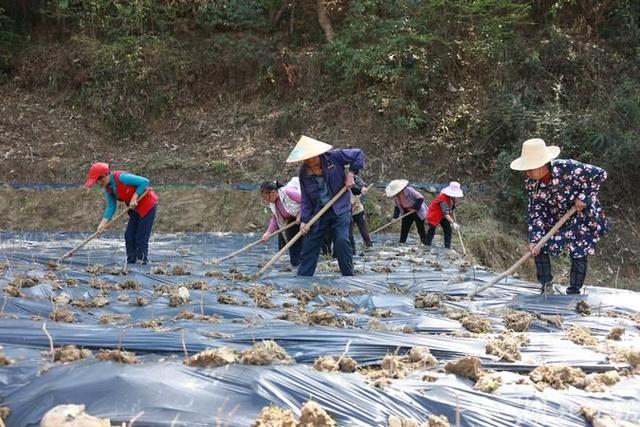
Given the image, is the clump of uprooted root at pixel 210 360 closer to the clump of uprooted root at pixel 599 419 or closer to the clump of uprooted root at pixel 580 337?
the clump of uprooted root at pixel 599 419

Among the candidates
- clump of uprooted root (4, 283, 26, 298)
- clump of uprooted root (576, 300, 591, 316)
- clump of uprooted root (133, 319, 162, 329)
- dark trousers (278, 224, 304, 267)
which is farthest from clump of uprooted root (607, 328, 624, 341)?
dark trousers (278, 224, 304, 267)

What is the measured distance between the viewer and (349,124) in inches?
576

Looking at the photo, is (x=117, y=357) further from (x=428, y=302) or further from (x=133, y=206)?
(x=133, y=206)

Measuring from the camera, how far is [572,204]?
193 inches

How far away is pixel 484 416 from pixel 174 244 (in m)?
7.04

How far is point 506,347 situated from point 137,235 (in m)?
4.40

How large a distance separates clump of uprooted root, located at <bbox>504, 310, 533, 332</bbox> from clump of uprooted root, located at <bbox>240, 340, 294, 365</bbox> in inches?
59.2

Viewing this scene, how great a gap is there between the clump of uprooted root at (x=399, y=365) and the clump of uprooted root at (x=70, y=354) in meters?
1.08

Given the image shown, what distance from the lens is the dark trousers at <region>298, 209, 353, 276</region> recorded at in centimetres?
565

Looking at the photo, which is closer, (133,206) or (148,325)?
(148,325)

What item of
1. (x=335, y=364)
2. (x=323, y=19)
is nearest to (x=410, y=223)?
(x=335, y=364)

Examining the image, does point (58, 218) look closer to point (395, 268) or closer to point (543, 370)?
point (395, 268)

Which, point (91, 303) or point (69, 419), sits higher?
point (69, 419)

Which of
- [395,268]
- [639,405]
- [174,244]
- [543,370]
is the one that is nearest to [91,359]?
[543,370]
